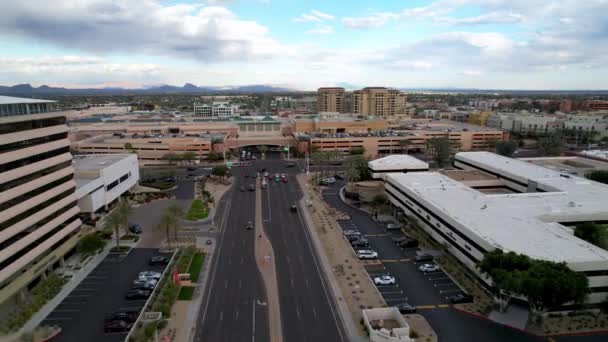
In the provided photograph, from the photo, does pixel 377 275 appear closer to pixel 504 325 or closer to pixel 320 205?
pixel 504 325

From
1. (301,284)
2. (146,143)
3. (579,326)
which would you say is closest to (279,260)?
(301,284)

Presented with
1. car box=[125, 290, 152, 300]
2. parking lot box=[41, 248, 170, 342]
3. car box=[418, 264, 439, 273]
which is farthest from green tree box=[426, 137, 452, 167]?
car box=[125, 290, 152, 300]

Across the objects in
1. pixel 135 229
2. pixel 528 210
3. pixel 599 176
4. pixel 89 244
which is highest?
pixel 599 176

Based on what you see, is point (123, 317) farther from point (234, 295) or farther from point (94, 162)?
point (94, 162)

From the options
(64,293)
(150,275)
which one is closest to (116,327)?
(150,275)

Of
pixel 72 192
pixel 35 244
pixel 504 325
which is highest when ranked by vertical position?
pixel 72 192
